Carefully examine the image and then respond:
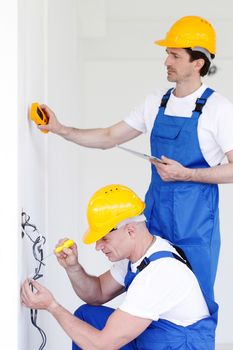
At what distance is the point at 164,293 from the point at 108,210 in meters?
0.36

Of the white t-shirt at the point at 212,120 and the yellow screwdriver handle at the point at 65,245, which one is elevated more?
the white t-shirt at the point at 212,120

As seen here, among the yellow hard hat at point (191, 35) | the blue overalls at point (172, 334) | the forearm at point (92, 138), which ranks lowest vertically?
the blue overalls at point (172, 334)

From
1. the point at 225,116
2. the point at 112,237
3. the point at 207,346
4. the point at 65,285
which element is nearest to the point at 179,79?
the point at 225,116

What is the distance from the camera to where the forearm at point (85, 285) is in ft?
10.3

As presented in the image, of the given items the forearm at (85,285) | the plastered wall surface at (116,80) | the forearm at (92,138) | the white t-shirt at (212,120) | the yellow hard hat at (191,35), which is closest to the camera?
the forearm at (85,285)

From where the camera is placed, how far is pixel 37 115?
296 centimetres

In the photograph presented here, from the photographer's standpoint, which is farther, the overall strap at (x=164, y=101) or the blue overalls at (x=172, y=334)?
the overall strap at (x=164, y=101)

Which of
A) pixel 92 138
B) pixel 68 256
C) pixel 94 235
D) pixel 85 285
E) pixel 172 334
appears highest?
pixel 92 138

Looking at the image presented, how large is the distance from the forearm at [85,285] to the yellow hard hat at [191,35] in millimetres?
1049

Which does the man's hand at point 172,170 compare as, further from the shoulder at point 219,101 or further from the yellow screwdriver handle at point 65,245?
the yellow screwdriver handle at point 65,245

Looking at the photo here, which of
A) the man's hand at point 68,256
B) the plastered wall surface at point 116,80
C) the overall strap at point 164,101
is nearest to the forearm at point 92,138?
the overall strap at point 164,101

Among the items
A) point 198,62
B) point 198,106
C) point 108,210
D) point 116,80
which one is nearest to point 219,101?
point 198,106

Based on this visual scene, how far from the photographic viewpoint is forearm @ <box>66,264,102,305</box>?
3153 millimetres

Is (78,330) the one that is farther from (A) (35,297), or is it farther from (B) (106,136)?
(B) (106,136)
